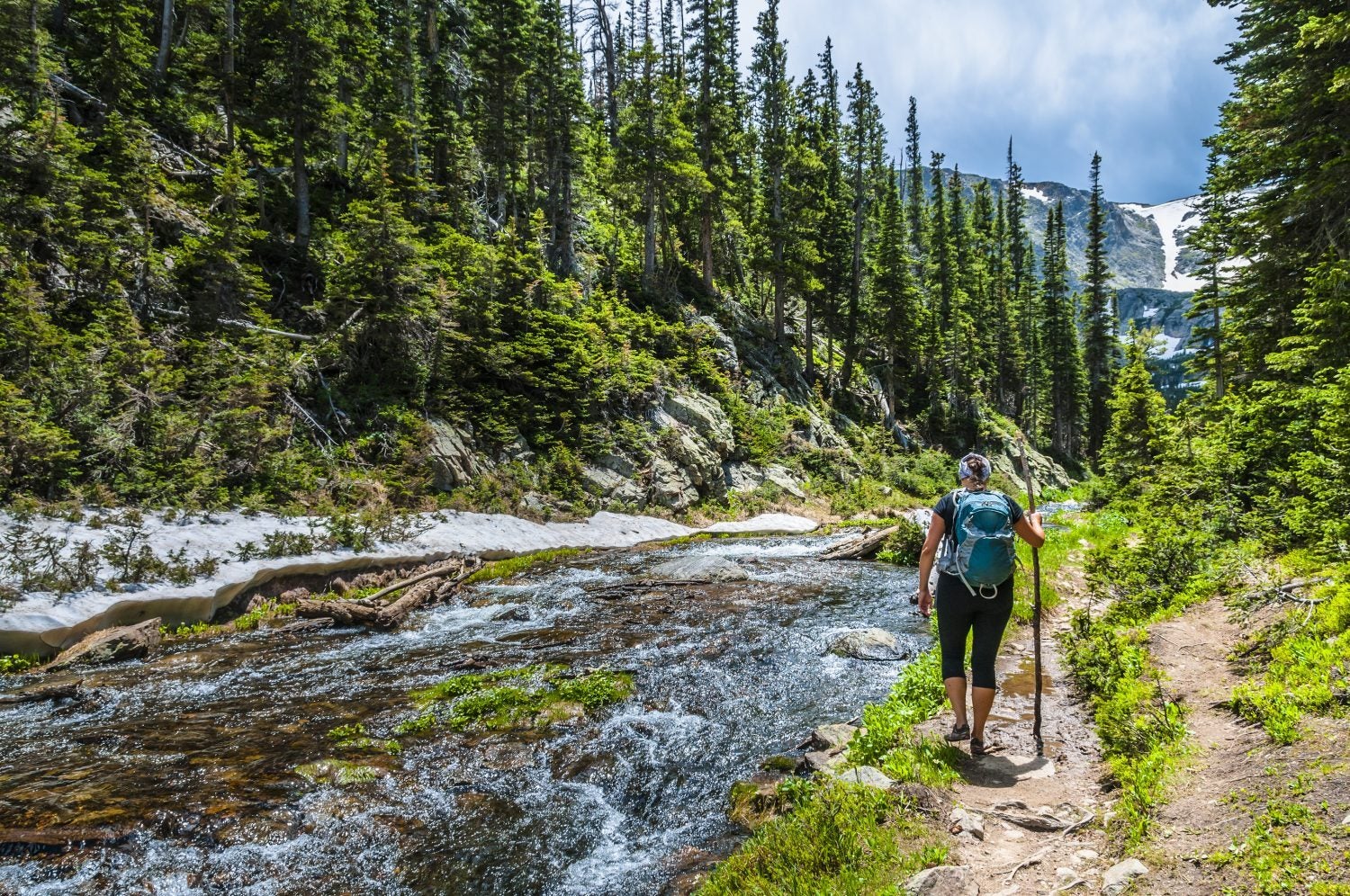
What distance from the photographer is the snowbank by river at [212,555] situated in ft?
29.7

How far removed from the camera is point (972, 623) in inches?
216

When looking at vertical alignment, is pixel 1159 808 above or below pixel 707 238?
below

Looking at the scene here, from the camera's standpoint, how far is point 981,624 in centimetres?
536

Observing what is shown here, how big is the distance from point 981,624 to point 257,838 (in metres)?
6.09

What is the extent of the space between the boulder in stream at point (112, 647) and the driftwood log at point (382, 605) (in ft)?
7.29

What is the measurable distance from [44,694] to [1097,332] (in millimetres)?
80261

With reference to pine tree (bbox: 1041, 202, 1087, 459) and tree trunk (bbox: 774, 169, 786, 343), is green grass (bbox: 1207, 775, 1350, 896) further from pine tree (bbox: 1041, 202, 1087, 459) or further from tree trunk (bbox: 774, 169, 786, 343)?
pine tree (bbox: 1041, 202, 1087, 459)

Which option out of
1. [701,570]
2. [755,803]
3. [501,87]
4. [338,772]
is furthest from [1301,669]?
[501,87]

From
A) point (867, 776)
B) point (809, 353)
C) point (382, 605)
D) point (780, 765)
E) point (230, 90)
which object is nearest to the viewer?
point (867, 776)

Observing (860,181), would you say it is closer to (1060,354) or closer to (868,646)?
(1060,354)

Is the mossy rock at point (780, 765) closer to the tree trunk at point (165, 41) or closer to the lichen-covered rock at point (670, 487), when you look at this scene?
the lichen-covered rock at point (670, 487)

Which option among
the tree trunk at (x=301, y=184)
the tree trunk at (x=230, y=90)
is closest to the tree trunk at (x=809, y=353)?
the tree trunk at (x=301, y=184)

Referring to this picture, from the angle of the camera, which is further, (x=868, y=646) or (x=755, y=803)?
(x=868, y=646)

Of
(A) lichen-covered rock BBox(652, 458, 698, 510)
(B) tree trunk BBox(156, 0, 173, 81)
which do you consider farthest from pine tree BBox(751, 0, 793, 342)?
(B) tree trunk BBox(156, 0, 173, 81)
